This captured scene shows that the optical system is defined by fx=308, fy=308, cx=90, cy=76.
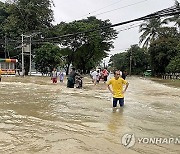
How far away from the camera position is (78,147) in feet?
20.8

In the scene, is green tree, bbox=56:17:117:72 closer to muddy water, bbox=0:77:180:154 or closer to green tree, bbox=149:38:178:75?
green tree, bbox=149:38:178:75

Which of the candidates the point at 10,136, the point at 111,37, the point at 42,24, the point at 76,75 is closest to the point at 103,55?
the point at 111,37

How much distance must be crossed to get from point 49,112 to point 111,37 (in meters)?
53.1

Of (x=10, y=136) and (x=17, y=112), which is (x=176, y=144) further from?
(x=17, y=112)

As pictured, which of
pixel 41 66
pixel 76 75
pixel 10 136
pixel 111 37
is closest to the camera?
pixel 10 136

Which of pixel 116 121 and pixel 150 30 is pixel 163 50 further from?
pixel 116 121

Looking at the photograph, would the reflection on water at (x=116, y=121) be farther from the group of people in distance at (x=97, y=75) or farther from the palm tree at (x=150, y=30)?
the palm tree at (x=150, y=30)

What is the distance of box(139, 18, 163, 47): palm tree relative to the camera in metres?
61.3

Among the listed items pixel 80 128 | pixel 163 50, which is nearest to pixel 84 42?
pixel 163 50

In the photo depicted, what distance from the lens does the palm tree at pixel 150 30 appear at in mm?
61344

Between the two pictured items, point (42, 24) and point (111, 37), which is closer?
point (42, 24)

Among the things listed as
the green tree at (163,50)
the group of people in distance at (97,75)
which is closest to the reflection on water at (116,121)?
the group of people in distance at (97,75)

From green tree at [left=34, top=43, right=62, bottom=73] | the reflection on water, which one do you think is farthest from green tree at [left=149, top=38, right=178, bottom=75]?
the reflection on water

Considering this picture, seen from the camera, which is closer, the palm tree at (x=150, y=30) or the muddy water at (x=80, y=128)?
the muddy water at (x=80, y=128)
